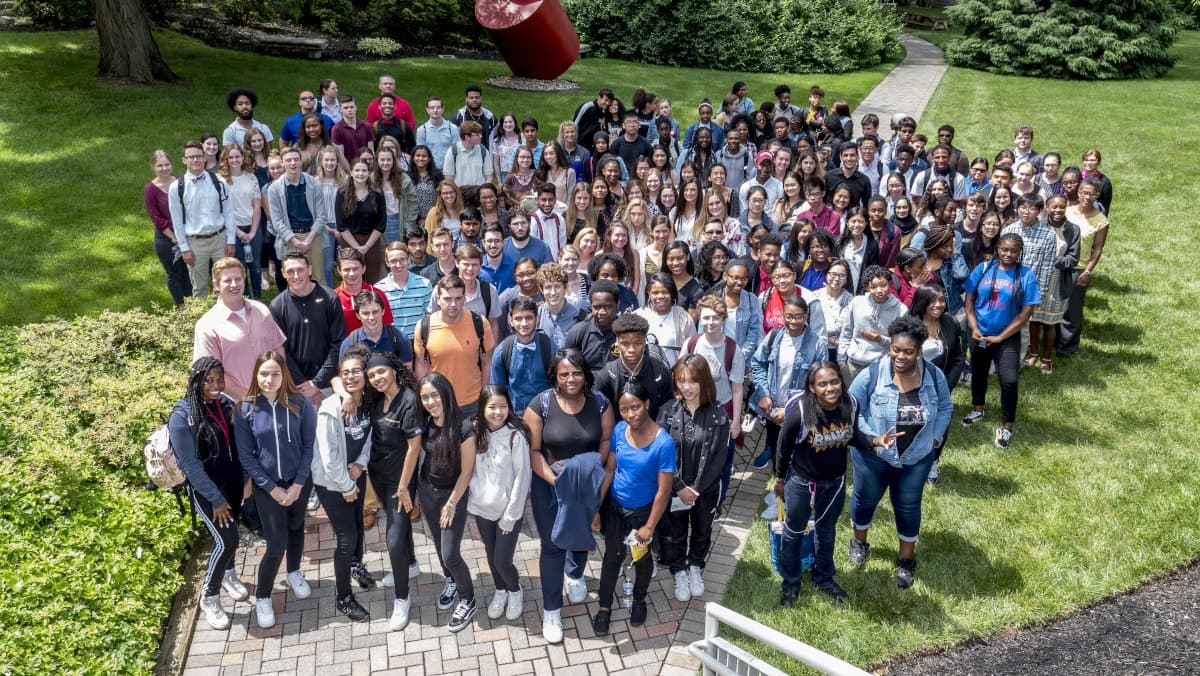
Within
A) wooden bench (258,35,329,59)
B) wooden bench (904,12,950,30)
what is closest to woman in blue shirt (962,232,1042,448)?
wooden bench (258,35,329,59)

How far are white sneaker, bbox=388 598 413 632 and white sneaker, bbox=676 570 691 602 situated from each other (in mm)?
1961

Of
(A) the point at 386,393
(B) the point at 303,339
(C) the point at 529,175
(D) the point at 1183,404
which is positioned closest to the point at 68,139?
(C) the point at 529,175

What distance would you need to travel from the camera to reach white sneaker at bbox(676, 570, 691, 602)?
6.40 metres

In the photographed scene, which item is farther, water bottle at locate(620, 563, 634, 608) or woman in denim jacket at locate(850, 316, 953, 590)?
water bottle at locate(620, 563, 634, 608)

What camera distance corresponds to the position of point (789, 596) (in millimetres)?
6281

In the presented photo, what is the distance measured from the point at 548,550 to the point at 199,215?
5.84 m

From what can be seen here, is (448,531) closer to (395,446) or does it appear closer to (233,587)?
(395,446)

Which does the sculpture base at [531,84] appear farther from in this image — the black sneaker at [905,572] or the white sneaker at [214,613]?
the black sneaker at [905,572]

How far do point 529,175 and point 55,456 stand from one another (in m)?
5.85

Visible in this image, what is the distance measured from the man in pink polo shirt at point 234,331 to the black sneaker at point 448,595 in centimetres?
223

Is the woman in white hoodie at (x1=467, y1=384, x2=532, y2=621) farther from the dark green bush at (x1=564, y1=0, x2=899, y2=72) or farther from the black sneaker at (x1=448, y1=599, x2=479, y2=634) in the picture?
the dark green bush at (x1=564, y1=0, x2=899, y2=72)

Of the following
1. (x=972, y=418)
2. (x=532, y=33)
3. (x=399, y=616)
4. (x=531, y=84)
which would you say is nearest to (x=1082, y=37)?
(x=531, y=84)

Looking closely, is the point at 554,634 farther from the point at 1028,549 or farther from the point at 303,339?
the point at 1028,549

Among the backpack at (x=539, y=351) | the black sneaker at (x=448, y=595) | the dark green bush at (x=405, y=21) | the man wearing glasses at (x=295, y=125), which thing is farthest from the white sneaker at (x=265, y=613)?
the dark green bush at (x=405, y=21)
